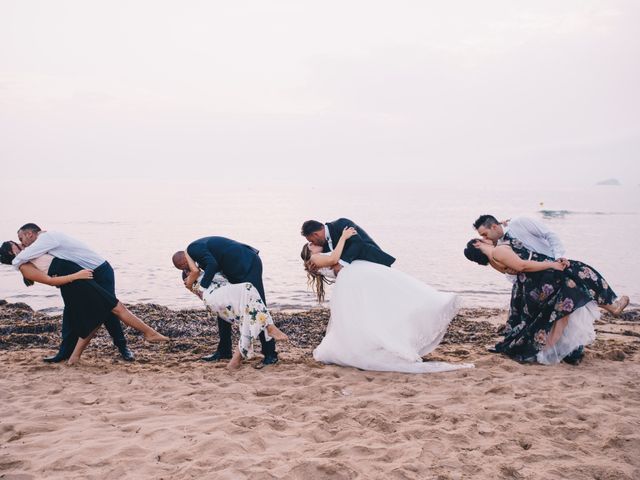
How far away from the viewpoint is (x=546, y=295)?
6492mm

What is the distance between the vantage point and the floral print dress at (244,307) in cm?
652

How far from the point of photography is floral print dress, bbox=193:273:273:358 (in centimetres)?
652

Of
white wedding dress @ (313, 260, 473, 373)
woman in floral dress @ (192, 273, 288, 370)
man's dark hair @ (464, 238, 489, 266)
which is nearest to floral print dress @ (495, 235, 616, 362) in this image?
man's dark hair @ (464, 238, 489, 266)

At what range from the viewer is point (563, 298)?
6406 mm

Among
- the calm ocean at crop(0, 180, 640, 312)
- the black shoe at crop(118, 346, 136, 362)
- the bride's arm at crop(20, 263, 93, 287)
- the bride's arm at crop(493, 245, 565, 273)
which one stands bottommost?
the calm ocean at crop(0, 180, 640, 312)

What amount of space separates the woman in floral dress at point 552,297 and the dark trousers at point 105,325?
178 inches

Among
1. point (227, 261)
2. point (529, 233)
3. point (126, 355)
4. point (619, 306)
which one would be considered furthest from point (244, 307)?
point (619, 306)

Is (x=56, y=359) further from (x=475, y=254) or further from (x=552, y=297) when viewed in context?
(x=552, y=297)

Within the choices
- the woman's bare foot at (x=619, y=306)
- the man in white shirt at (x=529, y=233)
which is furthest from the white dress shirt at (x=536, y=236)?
the woman's bare foot at (x=619, y=306)

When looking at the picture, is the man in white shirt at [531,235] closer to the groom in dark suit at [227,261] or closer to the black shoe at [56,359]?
the groom in dark suit at [227,261]

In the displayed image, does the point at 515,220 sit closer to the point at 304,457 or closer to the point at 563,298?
the point at 563,298

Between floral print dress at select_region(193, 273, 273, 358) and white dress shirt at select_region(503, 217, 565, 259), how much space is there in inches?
122

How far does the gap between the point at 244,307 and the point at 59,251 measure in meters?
2.43

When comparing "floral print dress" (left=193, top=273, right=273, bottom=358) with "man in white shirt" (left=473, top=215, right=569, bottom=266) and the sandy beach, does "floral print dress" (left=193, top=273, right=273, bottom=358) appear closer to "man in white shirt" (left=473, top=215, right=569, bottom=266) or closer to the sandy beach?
the sandy beach
